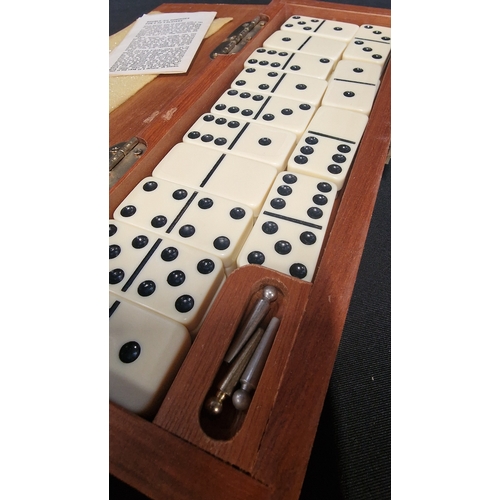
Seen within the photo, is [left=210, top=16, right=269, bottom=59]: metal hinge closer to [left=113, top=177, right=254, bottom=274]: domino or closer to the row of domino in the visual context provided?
the row of domino

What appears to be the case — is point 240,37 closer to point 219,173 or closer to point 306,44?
point 306,44

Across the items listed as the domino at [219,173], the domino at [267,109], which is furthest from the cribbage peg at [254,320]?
the domino at [267,109]

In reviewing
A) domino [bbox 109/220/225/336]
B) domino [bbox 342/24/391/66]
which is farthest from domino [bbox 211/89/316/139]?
domino [bbox 109/220/225/336]

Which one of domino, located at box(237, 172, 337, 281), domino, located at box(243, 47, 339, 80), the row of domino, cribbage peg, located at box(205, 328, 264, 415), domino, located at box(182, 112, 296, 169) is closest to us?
cribbage peg, located at box(205, 328, 264, 415)

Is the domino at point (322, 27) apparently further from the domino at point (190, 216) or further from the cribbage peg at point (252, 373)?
the cribbage peg at point (252, 373)

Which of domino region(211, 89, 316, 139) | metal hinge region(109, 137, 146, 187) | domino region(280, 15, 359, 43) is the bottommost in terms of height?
metal hinge region(109, 137, 146, 187)

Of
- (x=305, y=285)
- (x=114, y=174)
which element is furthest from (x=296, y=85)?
(x=305, y=285)

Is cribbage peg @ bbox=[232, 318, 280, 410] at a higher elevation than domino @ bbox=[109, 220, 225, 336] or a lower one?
lower

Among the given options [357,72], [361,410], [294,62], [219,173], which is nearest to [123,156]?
[219,173]

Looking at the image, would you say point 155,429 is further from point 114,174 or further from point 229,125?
point 229,125
